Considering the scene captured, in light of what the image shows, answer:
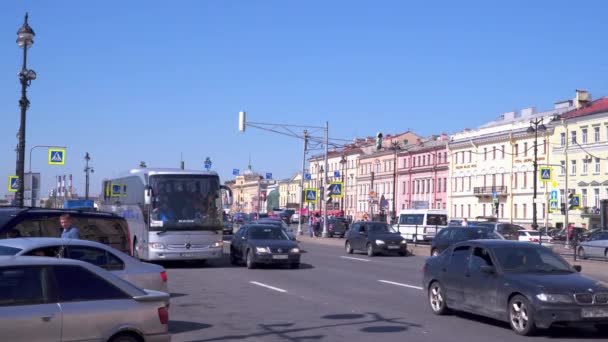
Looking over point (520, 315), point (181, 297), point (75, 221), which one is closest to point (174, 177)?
point (181, 297)

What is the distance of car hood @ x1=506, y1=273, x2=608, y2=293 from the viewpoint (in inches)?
460

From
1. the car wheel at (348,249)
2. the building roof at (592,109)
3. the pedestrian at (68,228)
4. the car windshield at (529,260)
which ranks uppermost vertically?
the building roof at (592,109)

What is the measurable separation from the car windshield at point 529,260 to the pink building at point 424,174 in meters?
79.2

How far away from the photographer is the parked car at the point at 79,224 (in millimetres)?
14664

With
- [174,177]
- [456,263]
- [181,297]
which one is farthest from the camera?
[174,177]

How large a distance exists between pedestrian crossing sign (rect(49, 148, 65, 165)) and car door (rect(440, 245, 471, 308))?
86.5 ft

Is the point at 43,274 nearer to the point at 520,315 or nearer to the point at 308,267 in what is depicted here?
the point at 520,315

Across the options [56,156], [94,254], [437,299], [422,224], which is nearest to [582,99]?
[422,224]

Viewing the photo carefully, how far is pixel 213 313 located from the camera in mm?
14625

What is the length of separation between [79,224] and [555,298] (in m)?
9.02

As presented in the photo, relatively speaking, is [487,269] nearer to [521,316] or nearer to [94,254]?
[521,316]

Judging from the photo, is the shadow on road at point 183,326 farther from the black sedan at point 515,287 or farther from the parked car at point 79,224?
the black sedan at point 515,287

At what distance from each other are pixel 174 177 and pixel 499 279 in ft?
50.0

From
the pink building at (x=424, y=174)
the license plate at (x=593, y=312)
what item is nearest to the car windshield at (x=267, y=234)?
the license plate at (x=593, y=312)
